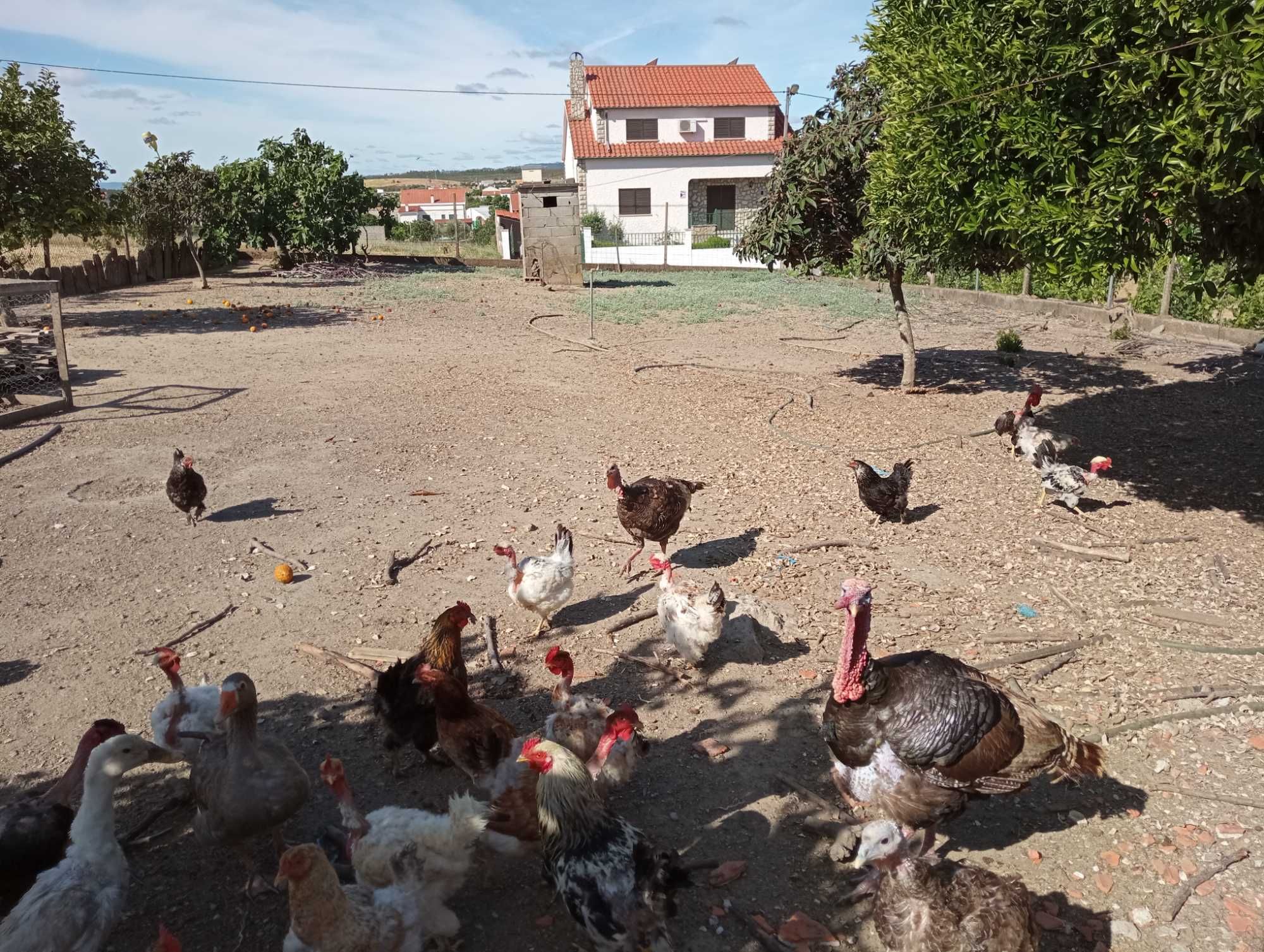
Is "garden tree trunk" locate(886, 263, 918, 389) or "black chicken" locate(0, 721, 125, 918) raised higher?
"garden tree trunk" locate(886, 263, 918, 389)

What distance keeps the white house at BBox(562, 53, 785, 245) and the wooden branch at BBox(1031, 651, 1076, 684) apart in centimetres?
4226

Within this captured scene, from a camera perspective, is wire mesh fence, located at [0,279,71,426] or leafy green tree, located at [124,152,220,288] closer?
wire mesh fence, located at [0,279,71,426]

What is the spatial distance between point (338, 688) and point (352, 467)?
5097 mm

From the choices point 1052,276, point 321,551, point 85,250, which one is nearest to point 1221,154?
point 1052,276

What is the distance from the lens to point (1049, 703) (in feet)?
18.7

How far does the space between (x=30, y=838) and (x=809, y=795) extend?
4.19 metres

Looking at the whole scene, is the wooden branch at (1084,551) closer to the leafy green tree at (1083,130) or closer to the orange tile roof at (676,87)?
the leafy green tree at (1083,130)

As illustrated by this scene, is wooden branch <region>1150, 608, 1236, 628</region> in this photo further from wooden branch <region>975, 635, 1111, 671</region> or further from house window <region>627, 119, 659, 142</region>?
house window <region>627, 119, 659, 142</region>

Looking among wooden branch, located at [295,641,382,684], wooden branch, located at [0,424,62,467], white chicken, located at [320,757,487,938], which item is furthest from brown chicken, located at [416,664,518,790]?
wooden branch, located at [0,424,62,467]

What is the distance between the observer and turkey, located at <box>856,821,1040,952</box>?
3471 millimetres

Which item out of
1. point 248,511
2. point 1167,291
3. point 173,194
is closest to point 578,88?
point 173,194

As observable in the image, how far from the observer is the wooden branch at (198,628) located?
652 centimetres

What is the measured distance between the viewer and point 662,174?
47.3 m

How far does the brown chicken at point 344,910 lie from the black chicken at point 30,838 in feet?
4.81
